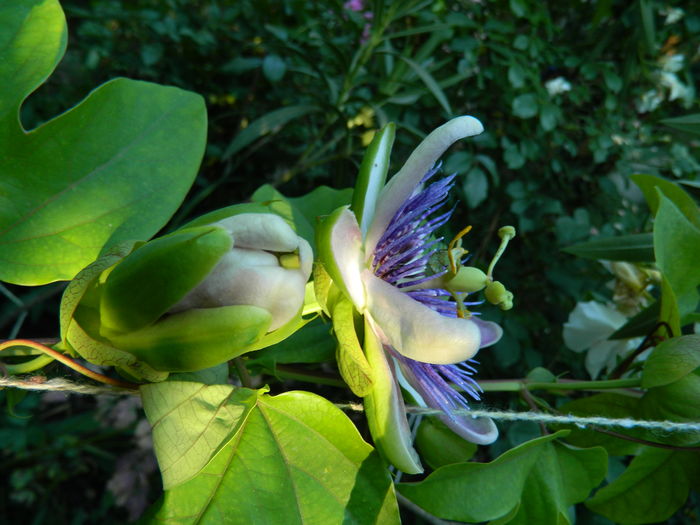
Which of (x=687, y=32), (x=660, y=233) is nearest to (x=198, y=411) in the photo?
(x=660, y=233)

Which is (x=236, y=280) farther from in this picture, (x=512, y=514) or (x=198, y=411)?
(x=512, y=514)

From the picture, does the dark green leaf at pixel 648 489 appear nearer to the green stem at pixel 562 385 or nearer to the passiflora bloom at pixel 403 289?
the green stem at pixel 562 385

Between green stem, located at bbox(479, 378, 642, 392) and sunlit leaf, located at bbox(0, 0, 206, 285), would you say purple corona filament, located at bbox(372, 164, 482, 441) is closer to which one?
green stem, located at bbox(479, 378, 642, 392)

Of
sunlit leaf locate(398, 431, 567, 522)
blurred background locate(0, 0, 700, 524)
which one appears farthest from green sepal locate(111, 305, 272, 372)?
blurred background locate(0, 0, 700, 524)

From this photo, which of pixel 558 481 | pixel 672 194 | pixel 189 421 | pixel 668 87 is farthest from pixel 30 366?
pixel 668 87

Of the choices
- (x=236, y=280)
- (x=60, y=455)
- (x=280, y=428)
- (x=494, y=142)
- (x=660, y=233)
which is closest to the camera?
(x=236, y=280)

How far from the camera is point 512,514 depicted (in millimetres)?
588

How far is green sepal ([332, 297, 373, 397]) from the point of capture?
492 mm

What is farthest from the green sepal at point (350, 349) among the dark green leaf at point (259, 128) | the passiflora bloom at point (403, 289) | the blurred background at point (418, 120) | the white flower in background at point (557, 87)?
the white flower in background at point (557, 87)

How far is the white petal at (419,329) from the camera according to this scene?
447mm

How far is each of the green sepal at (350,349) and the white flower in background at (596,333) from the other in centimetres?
54

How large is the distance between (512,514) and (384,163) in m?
0.37

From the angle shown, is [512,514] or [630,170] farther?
[630,170]

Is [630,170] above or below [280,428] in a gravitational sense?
below
